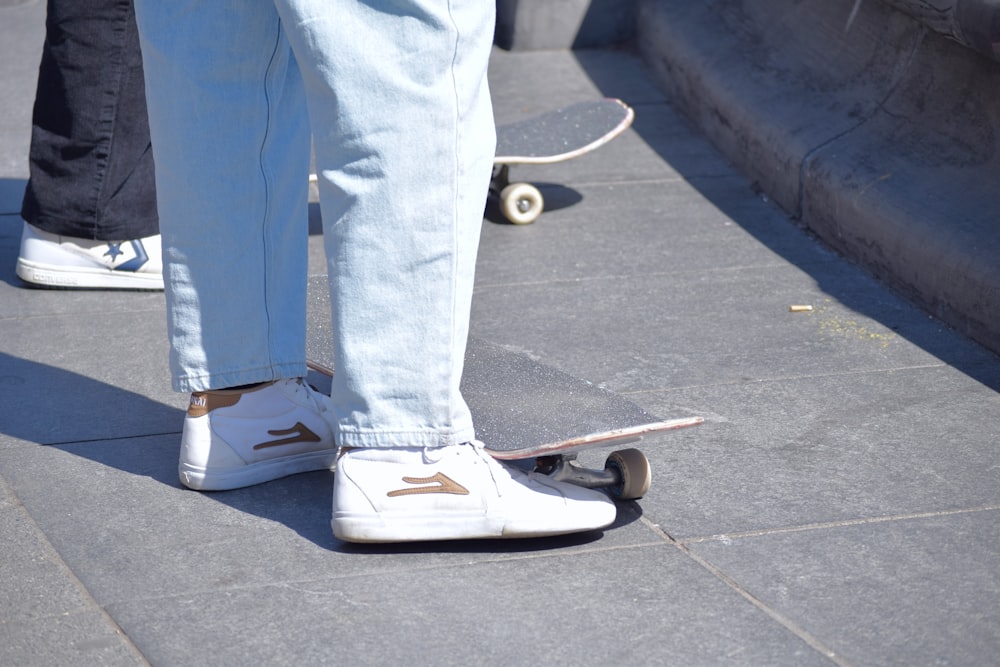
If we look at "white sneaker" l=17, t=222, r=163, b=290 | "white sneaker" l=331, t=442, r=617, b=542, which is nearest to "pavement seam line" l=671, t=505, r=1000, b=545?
"white sneaker" l=331, t=442, r=617, b=542

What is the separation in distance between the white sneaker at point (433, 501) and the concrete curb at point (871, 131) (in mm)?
1573

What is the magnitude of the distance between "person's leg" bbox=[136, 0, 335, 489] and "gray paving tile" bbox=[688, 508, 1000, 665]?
0.82 m

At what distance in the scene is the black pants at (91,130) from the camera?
3.29m

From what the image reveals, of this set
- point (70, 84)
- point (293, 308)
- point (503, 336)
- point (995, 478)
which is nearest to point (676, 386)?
point (503, 336)

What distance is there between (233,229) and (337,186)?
13.2 inches

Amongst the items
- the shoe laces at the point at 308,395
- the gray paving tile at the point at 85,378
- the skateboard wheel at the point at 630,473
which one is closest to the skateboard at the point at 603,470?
the skateboard wheel at the point at 630,473

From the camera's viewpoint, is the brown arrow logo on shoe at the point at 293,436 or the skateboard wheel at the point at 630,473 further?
the brown arrow logo on shoe at the point at 293,436

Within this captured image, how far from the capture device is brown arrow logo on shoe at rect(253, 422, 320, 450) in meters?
2.33

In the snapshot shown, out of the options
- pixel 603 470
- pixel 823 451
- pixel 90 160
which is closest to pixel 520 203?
pixel 90 160

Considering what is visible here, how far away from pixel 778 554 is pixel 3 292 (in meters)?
2.36

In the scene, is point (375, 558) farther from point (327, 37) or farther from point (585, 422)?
point (327, 37)

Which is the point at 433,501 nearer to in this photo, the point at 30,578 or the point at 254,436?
the point at 254,436

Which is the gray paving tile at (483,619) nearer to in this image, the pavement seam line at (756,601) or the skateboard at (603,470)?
the pavement seam line at (756,601)

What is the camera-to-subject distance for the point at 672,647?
179 centimetres
